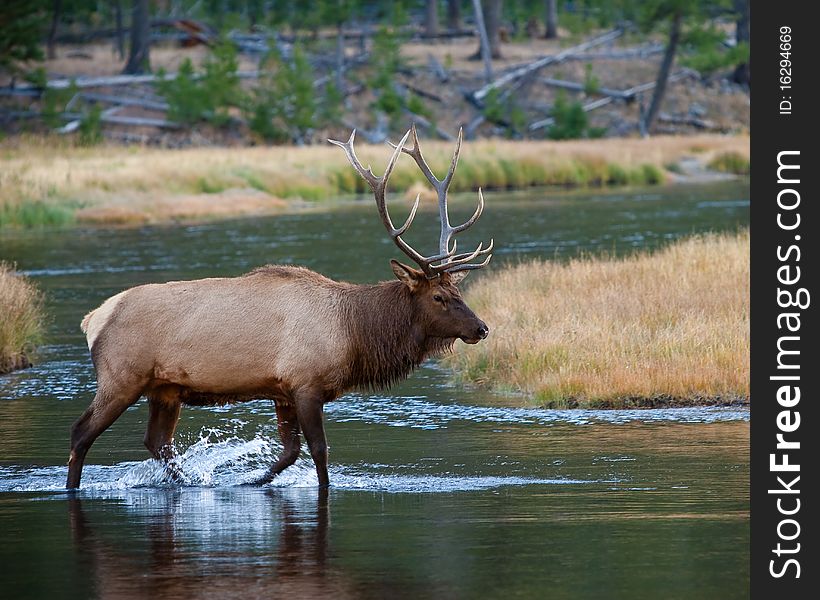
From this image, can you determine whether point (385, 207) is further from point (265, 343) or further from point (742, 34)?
point (742, 34)

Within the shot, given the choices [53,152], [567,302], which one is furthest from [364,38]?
[567,302]

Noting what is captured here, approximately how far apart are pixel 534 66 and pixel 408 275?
58.8 meters

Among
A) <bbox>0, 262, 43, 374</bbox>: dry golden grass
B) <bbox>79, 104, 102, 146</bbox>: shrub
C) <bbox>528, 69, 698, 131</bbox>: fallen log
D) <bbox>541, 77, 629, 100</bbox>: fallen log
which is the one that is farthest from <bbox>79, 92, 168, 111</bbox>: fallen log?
<bbox>0, 262, 43, 374</bbox>: dry golden grass

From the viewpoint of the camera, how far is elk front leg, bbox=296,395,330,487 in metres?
10.8

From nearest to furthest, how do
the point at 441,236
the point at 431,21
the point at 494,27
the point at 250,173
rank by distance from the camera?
the point at 441,236, the point at 250,173, the point at 494,27, the point at 431,21

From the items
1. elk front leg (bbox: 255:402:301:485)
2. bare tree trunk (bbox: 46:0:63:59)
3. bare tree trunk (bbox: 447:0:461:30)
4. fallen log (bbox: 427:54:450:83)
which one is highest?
bare tree trunk (bbox: 447:0:461:30)

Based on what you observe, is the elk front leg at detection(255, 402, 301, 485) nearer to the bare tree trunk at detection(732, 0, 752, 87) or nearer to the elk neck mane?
the elk neck mane

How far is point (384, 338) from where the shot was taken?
11.2 m

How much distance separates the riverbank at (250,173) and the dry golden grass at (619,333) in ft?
60.5

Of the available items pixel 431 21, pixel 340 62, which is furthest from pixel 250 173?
pixel 431 21

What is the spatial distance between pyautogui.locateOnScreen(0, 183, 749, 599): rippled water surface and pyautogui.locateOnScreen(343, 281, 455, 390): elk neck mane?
708 millimetres

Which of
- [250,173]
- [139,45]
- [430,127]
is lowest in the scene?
[250,173]
